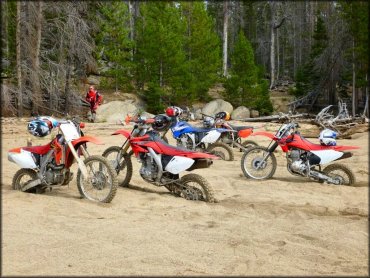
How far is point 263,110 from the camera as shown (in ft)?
89.5

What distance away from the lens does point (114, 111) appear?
2211 cm

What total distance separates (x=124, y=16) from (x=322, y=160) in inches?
873

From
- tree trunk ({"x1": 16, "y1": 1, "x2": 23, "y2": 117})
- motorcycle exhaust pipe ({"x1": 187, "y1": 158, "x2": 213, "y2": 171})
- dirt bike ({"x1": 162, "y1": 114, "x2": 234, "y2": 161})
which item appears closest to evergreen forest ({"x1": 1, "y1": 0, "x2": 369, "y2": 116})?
tree trunk ({"x1": 16, "y1": 1, "x2": 23, "y2": 117})

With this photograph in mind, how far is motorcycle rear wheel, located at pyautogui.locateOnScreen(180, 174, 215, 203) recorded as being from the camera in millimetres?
6008

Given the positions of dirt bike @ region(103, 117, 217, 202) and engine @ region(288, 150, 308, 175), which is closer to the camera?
dirt bike @ region(103, 117, 217, 202)

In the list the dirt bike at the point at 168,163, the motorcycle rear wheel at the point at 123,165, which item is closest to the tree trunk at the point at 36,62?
the motorcycle rear wheel at the point at 123,165

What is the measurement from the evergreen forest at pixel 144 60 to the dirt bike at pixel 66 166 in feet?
37.2

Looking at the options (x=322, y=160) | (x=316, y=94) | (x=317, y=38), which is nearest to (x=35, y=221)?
(x=322, y=160)

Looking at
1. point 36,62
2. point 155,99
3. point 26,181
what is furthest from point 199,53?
point 26,181

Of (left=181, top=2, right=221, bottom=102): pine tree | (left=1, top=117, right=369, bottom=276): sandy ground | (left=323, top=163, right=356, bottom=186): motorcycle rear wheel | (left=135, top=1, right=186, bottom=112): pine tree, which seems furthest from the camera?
(left=181, top=2, right=221, bottom=102): pine tree

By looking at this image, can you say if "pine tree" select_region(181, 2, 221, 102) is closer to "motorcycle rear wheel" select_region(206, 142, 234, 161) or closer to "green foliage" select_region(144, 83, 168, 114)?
"green foliage" select_region(144, 83, 168, 114)

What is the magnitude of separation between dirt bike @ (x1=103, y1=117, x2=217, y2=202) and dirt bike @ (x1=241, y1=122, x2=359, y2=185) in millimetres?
2185

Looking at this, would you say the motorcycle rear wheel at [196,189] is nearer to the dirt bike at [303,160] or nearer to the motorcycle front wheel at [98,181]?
the motorcycle front wheel at [98,181]

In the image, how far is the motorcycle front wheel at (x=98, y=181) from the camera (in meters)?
5.61
